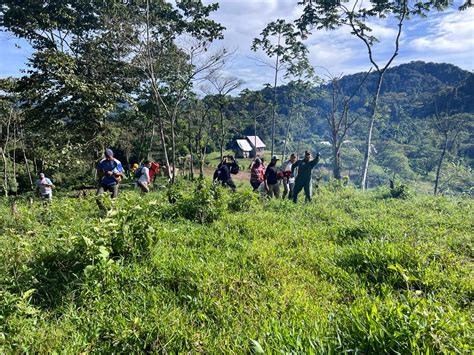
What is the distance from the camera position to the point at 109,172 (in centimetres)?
773

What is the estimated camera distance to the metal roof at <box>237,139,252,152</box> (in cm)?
5962

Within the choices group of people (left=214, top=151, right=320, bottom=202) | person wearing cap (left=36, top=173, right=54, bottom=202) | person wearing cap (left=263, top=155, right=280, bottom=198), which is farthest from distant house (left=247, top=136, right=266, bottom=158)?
person wearing cap (left=263, top=155, right=280, bottom=198)

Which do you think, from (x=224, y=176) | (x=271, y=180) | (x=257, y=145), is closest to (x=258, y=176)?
(x=271, y=180)

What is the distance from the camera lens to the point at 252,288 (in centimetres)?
344

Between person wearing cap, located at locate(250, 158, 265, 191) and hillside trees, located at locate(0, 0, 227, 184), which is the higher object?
hillside trees, located at locate(0, 0, 227, 184)

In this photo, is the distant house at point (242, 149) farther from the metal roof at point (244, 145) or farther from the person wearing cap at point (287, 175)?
the person wearing cap at point (287, 175)

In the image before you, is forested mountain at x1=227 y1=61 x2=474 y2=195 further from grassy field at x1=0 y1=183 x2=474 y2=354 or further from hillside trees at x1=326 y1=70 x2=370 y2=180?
grassy field at x1=0 y1=183 x2=474 y2=354

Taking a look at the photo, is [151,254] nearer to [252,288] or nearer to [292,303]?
[252,288]

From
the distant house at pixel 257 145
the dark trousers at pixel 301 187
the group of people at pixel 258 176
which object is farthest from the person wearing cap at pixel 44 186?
the distant house at pixel 257 145

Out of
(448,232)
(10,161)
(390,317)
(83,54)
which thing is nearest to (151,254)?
(390,317)

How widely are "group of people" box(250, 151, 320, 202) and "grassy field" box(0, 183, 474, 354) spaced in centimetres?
323

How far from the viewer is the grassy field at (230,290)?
2309mm

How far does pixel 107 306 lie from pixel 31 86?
14.6 metres

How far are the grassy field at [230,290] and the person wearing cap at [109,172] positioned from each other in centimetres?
231
